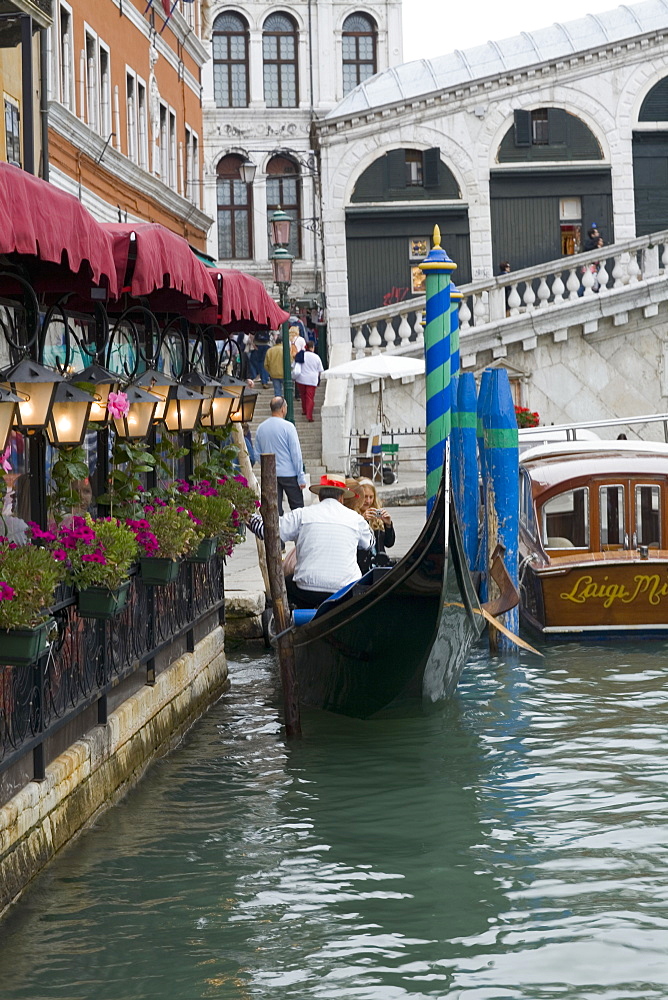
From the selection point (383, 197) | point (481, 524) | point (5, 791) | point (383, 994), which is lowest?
point (383, 994)

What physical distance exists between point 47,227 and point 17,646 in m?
1.34

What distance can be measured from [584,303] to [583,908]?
18.3 m

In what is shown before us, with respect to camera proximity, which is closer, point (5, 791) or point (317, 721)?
point (5, 791)

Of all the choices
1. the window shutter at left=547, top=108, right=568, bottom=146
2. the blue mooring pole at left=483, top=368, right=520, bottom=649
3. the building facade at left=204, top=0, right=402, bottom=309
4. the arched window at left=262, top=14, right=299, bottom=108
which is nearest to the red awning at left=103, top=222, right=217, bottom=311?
the blue mooring pole at left=483, top=368, right=520, bottom=649

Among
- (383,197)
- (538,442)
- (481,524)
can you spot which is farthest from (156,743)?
(383,197)

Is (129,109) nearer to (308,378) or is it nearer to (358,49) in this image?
(308,378)

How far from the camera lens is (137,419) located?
22.7 ft

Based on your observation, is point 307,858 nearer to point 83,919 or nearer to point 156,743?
point 83,919

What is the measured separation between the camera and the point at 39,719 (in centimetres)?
505

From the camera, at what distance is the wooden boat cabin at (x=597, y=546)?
10.2m

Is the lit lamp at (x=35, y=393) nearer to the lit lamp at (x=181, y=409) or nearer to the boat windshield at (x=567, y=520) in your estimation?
the lit lamp at (x=181, y=409)

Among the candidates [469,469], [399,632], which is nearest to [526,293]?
[469,469]

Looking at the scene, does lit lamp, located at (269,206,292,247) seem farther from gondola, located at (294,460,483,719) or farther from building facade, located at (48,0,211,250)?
gondola, located at (294,460,483,719)

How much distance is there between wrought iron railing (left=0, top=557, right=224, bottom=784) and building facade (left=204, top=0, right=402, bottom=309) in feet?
86.5
